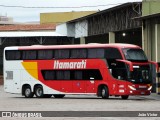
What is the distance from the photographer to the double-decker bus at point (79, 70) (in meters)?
34.7

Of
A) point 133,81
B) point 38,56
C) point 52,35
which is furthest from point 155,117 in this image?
point 52,35

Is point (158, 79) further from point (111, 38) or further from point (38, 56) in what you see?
point (111, 38)

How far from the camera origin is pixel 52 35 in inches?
2630

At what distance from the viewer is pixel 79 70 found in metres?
36.6

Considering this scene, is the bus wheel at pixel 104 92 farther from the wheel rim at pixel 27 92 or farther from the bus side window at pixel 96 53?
the wheel rim at pixel 27 92

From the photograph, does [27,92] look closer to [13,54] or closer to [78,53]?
[13,54]

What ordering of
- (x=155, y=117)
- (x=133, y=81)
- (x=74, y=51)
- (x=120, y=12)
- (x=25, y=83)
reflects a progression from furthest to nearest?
(x=120, y=12)
(x=25, y=83)
(x=74, y=51)
(x=133, y=81)
(x=155, y=117)

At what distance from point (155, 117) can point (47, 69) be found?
19.0 meters

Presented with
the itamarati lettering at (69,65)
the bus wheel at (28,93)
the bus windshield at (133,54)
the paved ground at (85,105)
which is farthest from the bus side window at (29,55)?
the bus windshield at (133,54)

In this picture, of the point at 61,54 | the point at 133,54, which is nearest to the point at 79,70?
the point at 61,54

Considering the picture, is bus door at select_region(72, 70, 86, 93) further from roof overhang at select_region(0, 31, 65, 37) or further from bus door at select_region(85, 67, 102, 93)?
roof overhang at select_region(0, 31, 65, 37)

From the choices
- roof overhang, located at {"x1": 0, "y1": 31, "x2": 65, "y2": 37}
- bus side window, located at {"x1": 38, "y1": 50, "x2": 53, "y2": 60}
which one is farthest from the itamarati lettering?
roof overhang, located at {"x1": 0, "y1": 31, "x2": 65, "y2": 37}

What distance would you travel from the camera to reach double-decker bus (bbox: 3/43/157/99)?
114 feet

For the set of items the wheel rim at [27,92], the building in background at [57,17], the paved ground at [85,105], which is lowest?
the paved ground at [85,105]
